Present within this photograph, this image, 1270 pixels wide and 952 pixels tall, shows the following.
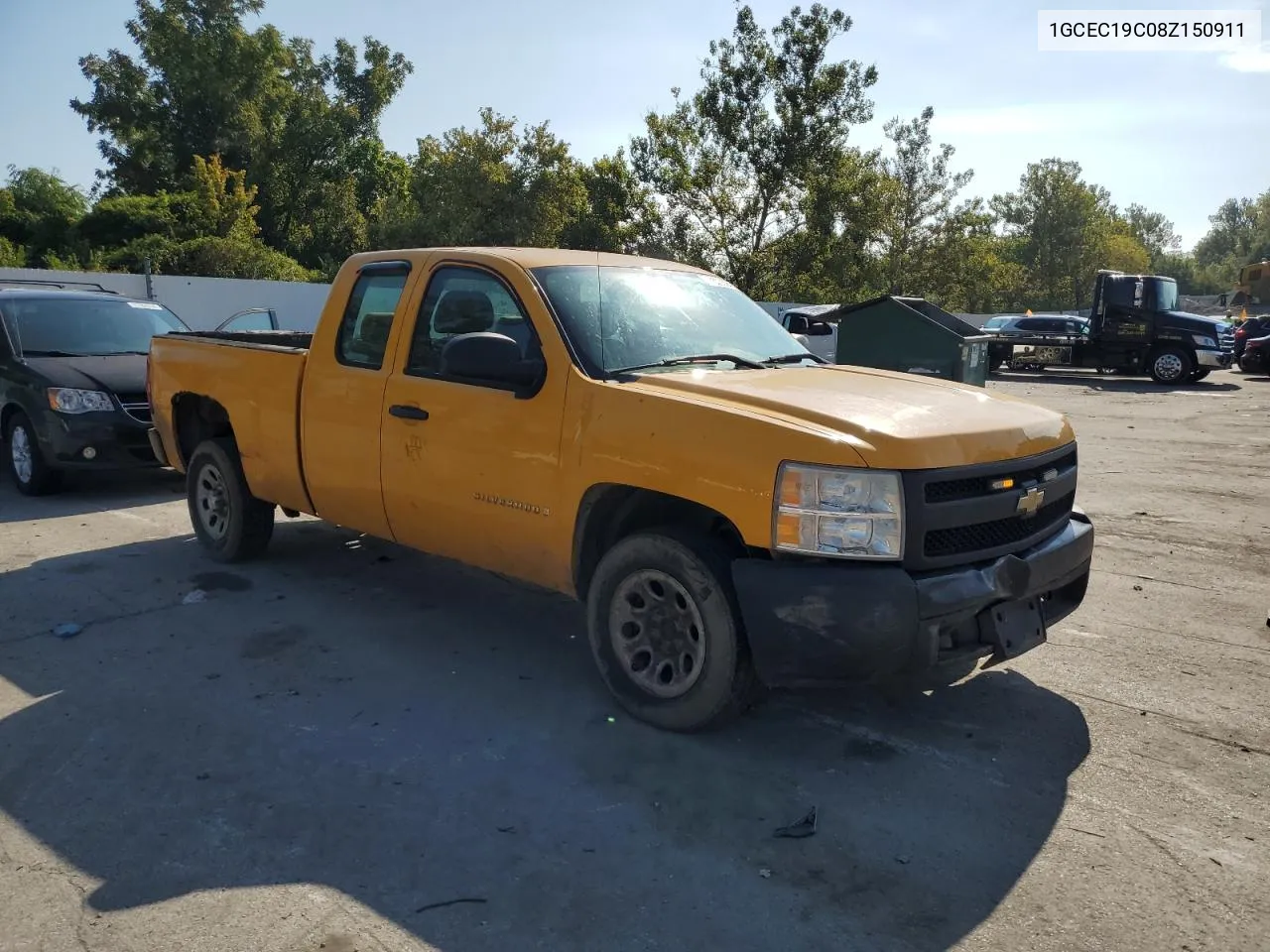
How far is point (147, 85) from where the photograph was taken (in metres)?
39.8

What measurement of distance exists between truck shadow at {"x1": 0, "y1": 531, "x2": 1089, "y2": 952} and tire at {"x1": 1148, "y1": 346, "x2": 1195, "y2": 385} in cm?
2228

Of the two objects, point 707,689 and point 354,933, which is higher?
point 707,689

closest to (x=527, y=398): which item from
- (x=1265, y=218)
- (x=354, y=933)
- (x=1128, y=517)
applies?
(x=354, y=933)

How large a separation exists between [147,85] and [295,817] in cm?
4425

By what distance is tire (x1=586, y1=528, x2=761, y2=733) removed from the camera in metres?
3.72

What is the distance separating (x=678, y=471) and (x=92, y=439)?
6.45m

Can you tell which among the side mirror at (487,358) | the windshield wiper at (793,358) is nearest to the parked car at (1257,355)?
the windshield wiper at (793,358)

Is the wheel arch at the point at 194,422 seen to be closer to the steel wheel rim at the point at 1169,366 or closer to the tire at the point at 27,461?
the tire at the point at 27,461

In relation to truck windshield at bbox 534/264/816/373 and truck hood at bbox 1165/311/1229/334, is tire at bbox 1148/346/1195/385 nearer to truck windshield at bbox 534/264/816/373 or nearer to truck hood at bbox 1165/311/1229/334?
truck hood at bbox 1165/311/1229/334

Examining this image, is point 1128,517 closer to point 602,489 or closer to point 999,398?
point 999,398

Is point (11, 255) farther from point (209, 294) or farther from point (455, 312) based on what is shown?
point (455, 312)

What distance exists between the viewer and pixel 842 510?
3.43 m

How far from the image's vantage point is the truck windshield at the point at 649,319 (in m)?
4.34

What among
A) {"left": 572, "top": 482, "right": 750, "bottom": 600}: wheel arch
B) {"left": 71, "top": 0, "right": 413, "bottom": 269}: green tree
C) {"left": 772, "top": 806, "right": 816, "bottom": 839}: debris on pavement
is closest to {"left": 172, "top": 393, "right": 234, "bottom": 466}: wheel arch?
{"left": 572, "top": 482, "right": 750, "bottom": 600}: wheel arch
